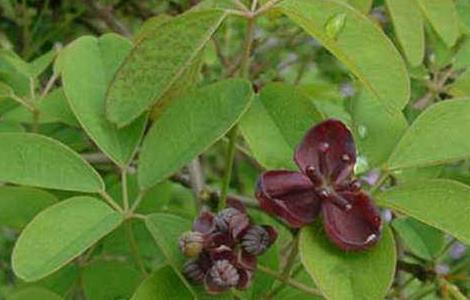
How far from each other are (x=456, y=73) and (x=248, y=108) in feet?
1.76

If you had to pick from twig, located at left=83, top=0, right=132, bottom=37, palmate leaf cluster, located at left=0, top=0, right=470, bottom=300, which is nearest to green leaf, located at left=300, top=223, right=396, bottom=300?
palmate leaf cluster, located at left=0, top=0, right=470, bottom=300

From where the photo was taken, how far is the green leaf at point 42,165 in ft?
3.27

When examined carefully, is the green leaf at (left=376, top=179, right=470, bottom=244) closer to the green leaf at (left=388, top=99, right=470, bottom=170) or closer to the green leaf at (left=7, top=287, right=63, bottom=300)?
the green leaf at (left=388, top=99, right=470, bottom=170)

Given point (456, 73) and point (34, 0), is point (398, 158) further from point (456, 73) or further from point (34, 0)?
point (34, 0)

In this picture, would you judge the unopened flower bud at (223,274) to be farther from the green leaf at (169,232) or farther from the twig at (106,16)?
the twig at (106,16)

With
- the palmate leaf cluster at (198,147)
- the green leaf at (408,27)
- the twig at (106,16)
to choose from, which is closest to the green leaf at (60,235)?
the palmate leaf cluster at (198,147)

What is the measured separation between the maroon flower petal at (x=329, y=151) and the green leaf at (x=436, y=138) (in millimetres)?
73

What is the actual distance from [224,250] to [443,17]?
0.40 m

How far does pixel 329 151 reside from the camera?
92 cm

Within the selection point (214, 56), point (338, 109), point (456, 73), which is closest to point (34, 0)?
point (214, 56)

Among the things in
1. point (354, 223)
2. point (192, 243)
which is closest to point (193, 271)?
point (192, 243)

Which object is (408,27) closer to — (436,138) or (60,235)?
(436,138)

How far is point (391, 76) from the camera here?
93cm

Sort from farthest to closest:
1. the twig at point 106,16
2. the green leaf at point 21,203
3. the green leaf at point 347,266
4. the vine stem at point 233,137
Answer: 1. the twig at point 106,16
2. the green leaf at point 21,203
3. the vine stem at point 233,137
4. the green leaf at point 347,266
